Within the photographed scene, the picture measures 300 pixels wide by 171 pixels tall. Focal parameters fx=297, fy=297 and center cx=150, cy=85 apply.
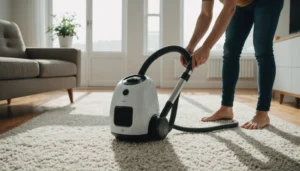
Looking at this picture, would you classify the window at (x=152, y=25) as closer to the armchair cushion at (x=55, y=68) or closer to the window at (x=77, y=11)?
the window at (x=77, y=11)

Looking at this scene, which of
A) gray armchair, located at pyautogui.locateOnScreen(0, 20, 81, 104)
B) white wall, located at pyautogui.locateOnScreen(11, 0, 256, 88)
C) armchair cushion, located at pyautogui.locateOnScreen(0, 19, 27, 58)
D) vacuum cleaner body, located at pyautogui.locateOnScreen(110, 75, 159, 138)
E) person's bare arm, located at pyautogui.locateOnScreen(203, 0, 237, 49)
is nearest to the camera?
vacuum cleaner body, located at pyautogui.locateOnScreen(110, 75, 159, 138)

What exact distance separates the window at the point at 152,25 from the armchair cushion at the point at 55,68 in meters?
2.35

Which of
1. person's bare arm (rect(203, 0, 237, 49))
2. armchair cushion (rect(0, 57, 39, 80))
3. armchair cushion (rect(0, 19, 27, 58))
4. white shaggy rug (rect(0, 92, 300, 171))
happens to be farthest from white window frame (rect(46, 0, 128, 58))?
person's bare arm (rect(203, 0, 237, 49))

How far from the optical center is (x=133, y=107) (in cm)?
102

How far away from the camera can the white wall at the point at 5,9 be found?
4068 mm

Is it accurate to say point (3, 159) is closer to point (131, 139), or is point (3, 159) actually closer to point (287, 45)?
point (131, 139)

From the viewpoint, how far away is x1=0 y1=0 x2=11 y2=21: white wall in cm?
407

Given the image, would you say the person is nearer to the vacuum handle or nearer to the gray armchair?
the vacuum handle

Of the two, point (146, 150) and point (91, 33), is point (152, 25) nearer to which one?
point (91, 33)

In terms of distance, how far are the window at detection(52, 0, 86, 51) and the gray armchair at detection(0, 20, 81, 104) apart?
217cm

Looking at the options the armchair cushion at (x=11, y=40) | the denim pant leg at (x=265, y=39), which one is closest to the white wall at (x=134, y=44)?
the armchair cushion at (x=11, y=40)

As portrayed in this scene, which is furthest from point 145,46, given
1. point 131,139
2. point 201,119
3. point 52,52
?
point 131,139

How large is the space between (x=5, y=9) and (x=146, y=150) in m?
4.00

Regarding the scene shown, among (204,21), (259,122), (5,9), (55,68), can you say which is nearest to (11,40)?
(55,68)
